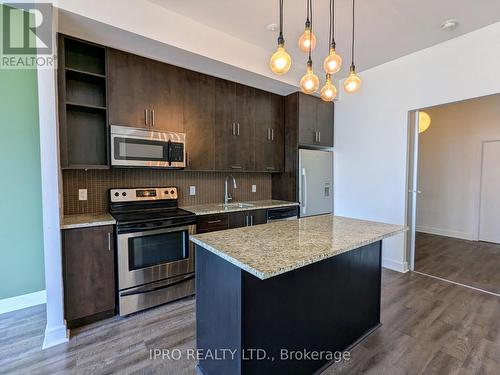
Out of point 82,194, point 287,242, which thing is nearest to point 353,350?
point 287,242

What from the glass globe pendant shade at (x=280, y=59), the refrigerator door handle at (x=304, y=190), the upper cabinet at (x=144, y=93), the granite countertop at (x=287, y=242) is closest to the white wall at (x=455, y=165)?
the refrigerator door handle at (x=304, y=190)

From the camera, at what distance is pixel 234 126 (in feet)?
11.2

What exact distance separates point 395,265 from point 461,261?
47.8 inches

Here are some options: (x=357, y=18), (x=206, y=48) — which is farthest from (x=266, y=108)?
(x=357, y=18)

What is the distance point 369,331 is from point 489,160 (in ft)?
15.0

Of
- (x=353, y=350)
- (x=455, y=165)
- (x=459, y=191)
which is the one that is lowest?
(x=353, y=350)

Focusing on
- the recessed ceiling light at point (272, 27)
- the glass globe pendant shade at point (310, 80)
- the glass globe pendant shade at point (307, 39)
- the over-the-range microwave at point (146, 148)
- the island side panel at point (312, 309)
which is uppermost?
the recessed ceiling light at point (272, 27)

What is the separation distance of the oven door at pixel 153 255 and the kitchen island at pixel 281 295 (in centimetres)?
97

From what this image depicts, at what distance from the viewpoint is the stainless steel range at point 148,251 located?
2.31 metres

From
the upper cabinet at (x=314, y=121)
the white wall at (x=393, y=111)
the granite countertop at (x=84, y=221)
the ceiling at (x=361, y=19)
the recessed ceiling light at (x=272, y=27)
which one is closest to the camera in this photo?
the granite countertop at (x=84, y=221)

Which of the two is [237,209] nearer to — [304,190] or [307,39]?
[304,190]

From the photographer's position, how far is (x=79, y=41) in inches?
91.0

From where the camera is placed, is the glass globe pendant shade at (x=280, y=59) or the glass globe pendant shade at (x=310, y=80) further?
the glass globe pendant shade at (x=310, y=80)

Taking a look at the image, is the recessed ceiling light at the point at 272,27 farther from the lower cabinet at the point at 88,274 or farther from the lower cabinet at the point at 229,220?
the lower cabinet at the point at 88,274
